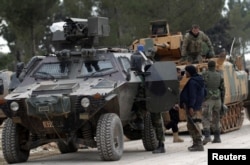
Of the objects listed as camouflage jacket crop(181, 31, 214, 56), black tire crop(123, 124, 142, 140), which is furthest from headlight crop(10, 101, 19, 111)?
camouflage jacket crop(181, 31, 214, 56)

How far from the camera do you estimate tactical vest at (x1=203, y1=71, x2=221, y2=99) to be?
1515 cm

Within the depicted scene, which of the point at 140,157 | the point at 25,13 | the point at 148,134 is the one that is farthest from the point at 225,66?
the point at 25,13

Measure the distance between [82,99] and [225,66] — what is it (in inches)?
323

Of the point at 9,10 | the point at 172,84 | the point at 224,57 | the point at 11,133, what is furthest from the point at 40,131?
the point at 9,10

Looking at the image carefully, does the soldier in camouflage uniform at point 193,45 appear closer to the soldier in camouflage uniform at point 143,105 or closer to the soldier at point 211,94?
the soldier at point 211,94

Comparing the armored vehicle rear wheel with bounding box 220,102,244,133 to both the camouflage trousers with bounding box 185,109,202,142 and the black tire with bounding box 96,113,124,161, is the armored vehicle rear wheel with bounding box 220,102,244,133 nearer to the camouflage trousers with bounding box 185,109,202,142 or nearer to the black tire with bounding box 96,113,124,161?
the camouflage trousers with bounding box 185,109,202,142

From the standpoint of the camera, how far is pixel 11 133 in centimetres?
1251

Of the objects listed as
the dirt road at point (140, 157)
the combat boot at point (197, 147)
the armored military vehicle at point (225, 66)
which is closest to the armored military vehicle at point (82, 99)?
the dirt road at point (140, 157)

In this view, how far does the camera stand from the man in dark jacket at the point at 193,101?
13.2 metres

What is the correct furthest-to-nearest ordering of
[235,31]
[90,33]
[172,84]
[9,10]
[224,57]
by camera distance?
[235,31], [9,10], [224,57], [90,33], [172,84]

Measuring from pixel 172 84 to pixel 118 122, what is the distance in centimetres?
150

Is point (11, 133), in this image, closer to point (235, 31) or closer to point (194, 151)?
point (194, 151)

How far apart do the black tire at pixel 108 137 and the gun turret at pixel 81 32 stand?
2.69m

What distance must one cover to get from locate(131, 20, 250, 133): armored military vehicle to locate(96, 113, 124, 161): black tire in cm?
613
